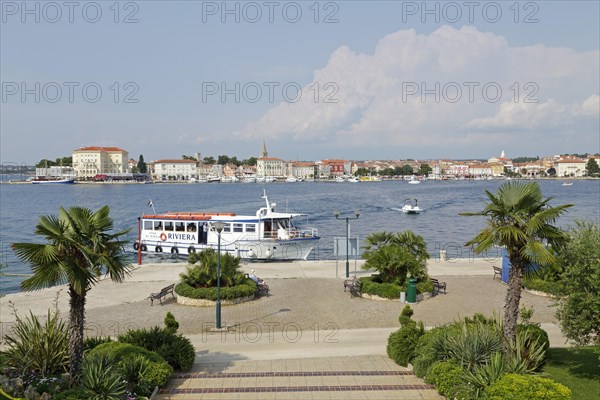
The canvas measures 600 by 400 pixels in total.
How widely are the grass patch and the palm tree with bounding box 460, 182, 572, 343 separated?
1505 mm

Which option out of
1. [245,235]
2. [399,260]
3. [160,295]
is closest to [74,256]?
[160,295]

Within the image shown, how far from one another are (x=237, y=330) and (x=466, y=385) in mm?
9482

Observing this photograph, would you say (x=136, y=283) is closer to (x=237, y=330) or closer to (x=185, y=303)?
(x=185, y=303)

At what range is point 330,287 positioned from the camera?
2633 cm

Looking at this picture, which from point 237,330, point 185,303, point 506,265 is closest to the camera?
point 237,330

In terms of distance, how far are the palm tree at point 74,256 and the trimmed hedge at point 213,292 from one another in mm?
11147

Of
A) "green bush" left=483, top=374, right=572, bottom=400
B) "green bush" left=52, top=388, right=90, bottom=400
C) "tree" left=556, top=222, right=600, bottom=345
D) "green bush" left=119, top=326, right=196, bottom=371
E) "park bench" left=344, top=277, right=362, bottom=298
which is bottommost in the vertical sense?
"park bench" left=344, top=277, right=362, bottom=298

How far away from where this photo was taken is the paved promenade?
13.0 m

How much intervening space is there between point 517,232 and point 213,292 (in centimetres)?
1371

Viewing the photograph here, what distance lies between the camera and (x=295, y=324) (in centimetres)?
1983

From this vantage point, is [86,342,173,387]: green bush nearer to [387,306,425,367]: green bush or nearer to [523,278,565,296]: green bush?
[387,306,425,367]: green bush

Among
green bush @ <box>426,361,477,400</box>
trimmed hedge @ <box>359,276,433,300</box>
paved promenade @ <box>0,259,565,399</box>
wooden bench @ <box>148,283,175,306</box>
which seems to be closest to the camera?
green bush @ <box>426,361,477,400</box>

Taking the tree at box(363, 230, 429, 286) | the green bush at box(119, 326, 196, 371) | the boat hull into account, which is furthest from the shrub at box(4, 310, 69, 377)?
the boat hull

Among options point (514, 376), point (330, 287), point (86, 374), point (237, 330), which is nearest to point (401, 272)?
point (330, 287)
